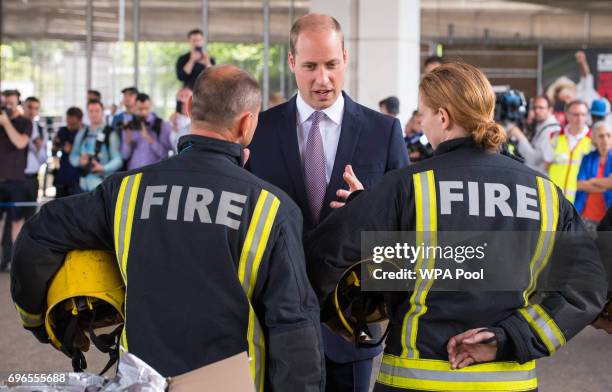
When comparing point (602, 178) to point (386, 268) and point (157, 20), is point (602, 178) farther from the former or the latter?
point (157, 20)

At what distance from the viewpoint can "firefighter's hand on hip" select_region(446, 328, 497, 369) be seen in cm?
303

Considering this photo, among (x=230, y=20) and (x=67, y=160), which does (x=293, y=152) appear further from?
(x=230, y=20)

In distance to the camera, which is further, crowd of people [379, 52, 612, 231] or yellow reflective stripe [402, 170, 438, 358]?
crowd of people [379, 52, 612, 231]

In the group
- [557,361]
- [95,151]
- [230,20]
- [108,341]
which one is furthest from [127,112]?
[108,341]

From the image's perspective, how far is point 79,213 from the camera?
9.94ft

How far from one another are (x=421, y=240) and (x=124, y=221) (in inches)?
34.4

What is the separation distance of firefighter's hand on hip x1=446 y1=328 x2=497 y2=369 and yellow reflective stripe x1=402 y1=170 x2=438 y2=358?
11 cm

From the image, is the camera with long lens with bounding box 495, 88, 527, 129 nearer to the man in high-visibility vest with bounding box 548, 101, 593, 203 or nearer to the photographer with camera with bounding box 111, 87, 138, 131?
the man in high-visibility vest with bounding box 548, 101, 593, 203

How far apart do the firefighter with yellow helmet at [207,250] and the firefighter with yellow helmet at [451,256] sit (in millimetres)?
239

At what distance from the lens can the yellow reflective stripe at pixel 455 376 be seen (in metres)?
3.08

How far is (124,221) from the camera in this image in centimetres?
299

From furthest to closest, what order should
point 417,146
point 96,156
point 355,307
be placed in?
point 96,156 < point 417,146 < point 355,307

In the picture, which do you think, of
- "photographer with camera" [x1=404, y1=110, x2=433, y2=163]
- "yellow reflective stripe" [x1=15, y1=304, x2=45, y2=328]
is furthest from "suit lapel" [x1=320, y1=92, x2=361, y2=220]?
"photographer with camera" [x1=404, y1=110, x2=433, y2=163]

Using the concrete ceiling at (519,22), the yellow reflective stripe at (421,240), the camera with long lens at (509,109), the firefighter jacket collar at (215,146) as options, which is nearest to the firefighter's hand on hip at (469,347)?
the yellow reflective stripe at (421,240)
